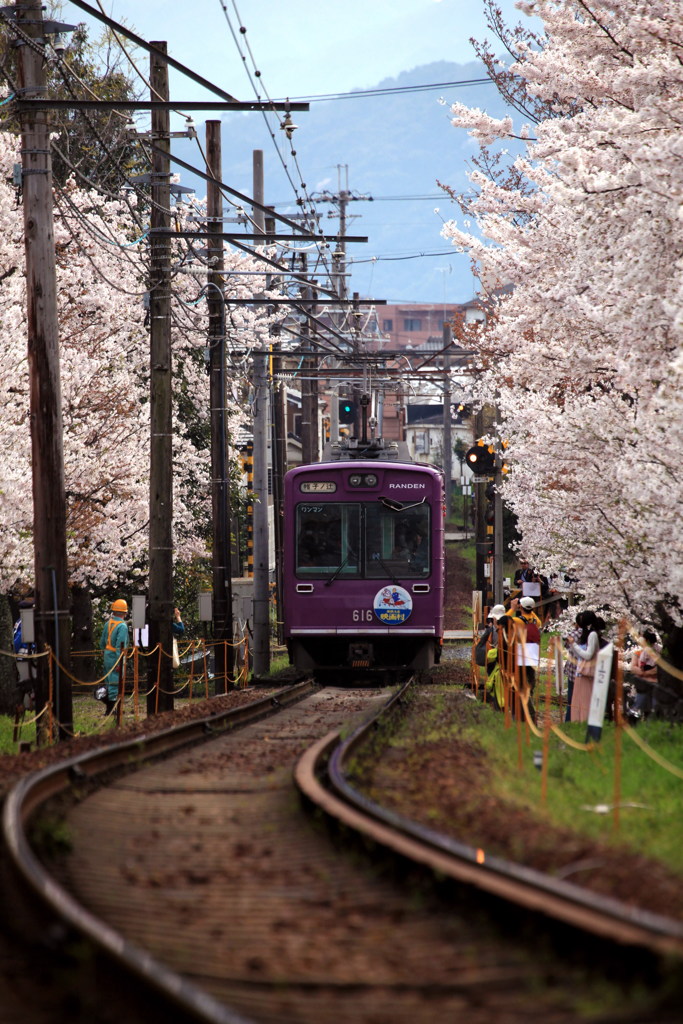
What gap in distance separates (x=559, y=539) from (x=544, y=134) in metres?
5.14

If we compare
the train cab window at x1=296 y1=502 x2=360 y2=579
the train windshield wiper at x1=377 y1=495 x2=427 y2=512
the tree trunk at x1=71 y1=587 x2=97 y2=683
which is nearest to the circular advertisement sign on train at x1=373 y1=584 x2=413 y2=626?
the train cab window at x1=296 y1=502 x2=360 y2=579

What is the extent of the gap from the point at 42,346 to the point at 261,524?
45.2 ft

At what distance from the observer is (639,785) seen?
10133 mm

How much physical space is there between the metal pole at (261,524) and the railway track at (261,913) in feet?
56.5

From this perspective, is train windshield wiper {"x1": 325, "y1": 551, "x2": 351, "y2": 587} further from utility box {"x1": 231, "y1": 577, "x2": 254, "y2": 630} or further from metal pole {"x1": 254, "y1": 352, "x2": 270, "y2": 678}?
utility box {"x1": 231, "y1": 577, "x2": 254, "y2": 630}

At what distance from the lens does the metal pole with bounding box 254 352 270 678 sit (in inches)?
1040

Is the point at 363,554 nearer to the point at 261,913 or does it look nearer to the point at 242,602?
the point at 242,602

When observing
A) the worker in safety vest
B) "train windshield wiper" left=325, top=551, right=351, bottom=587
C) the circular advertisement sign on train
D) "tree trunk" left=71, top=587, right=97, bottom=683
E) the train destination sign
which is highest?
the train destination sign

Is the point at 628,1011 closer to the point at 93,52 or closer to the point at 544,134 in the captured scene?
the point at 544,134

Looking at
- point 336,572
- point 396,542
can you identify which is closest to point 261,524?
point 336,572

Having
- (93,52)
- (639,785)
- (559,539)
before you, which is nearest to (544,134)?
(559,539)

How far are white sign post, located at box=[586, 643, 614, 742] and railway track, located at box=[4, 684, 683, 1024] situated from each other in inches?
102

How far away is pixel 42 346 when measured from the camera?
13.5 m

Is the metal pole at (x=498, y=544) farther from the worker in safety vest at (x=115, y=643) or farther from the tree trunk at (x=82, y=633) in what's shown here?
the worker in safety vest at (x=115, y=643)
